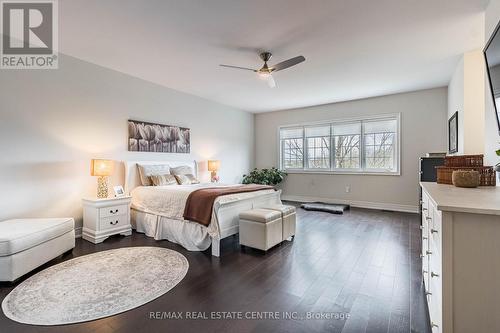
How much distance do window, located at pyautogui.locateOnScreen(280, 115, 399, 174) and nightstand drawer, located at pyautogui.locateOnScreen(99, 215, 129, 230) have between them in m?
4.61

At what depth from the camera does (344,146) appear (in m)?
6.11

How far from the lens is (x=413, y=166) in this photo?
204 inches

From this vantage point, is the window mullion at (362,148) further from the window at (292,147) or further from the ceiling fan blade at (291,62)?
the ceiling fan blade at (291,62)

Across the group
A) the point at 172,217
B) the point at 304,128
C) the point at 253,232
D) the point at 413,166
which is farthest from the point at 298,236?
the point at 304,128

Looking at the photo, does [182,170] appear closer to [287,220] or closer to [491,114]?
[287,220]

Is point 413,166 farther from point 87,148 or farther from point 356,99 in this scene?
point 87,148

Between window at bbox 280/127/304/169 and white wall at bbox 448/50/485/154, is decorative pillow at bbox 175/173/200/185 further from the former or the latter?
white wall at bbox 448/50/485/154

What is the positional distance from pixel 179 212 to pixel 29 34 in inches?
114

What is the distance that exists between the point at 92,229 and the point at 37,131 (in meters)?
1.52

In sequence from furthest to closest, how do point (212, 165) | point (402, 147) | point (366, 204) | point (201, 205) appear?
point (366, 204)
point (212, 165)
point (402, 147)
point (201, 205)

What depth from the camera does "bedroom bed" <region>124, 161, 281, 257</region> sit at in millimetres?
3025

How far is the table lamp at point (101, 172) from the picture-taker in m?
3.50

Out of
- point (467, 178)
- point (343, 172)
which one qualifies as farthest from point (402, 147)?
point (467, 178)

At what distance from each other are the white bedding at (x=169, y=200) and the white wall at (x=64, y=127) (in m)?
0.57
